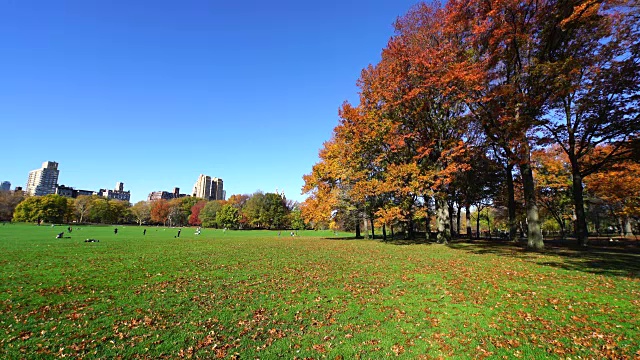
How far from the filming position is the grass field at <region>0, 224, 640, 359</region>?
237 inches

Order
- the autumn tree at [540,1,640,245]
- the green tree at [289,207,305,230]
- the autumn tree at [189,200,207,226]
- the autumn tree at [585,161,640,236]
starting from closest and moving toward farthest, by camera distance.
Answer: the autumn tree at [540,1,640,245]
the autumn tree at [585,161,640,236]
the green tree at [289,207,305,230]
the autumn tree at [189,200,207,226]

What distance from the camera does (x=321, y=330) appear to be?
275 inches

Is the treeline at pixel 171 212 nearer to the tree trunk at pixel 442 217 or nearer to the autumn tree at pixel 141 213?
the autumn tree at pixel 141 213

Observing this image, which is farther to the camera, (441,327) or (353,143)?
(353,143)

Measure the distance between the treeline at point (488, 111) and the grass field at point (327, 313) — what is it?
10189 mm

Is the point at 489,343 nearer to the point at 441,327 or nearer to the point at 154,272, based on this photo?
the point at 441,327

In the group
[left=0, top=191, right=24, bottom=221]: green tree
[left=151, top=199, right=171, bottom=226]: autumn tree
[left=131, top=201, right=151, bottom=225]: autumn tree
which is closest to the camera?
[left=0, top=191, right=24, bottom=221]: green tree

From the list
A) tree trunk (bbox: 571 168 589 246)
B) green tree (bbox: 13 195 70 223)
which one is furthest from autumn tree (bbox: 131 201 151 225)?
tree trunk (bbox: 571 168 589 246)

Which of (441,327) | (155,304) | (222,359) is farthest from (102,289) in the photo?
(441,327)

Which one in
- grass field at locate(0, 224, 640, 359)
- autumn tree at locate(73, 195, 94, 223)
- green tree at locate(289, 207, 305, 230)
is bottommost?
grass field at locate(0, 224, 640, 359)

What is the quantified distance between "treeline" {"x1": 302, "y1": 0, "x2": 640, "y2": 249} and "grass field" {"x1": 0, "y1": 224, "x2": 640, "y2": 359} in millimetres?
10189

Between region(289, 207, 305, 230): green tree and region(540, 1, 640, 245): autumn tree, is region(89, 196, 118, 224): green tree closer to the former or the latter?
region(289, 207, 305, 230): green tree

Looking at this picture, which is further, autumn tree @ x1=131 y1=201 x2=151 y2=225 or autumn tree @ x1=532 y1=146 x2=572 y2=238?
autumn tree @ x1=131 y1=201 x2=151 y2=225

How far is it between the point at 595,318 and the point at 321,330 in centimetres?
681
